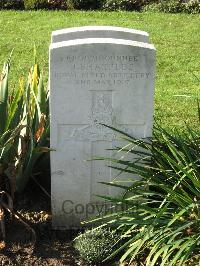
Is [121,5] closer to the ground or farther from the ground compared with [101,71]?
farther from the ground

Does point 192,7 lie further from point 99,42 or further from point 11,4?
point 99,42

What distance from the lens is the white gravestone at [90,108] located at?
391 cm

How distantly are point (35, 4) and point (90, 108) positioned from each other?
9.46 metres

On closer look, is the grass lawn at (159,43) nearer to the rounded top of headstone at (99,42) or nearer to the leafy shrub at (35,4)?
the leafy shrub at (35,4)

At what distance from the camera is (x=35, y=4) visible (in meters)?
13.0

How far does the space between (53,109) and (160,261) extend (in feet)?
4.22

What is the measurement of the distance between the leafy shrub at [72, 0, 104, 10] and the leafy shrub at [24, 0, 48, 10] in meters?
0.68

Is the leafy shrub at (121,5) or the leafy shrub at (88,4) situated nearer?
the leafy shrub at (121,5)

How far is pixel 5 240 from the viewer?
4.14 metres

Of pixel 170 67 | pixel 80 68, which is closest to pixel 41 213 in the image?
pixel 80 68

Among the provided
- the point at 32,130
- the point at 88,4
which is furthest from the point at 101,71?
the point at 88,4

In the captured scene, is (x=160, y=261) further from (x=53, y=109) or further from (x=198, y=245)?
(x=53, y=109)

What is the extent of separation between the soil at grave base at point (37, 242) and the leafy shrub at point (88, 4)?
30.4ft

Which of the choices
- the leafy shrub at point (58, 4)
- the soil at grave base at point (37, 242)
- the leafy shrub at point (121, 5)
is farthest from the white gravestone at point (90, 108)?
the leafy shrub at point (58, 4)
